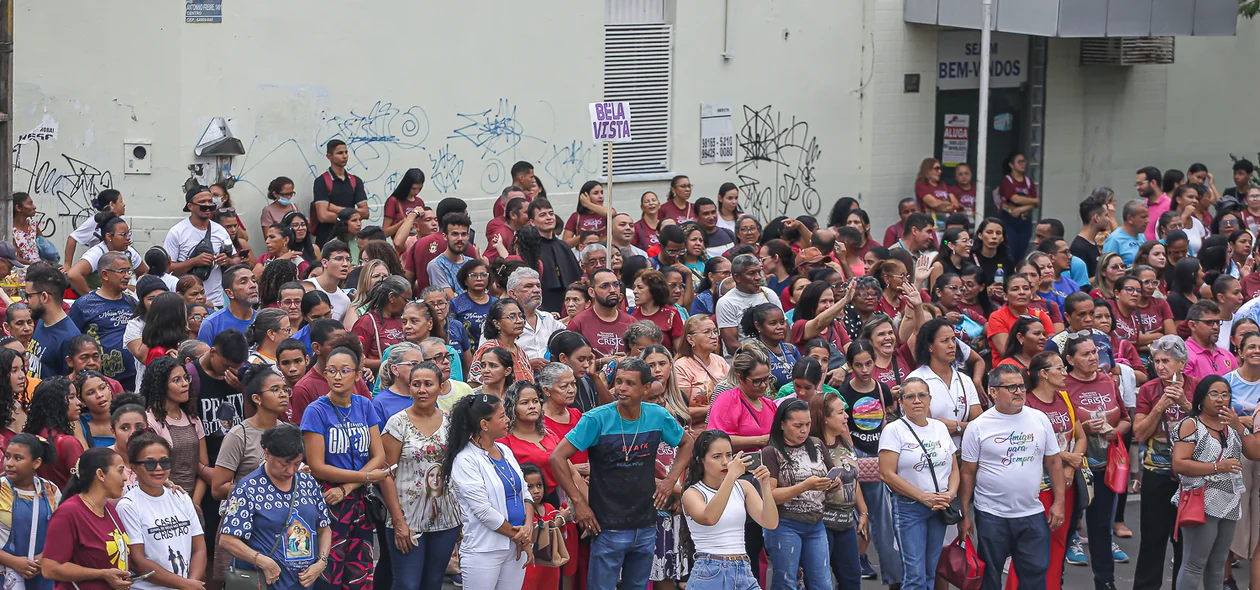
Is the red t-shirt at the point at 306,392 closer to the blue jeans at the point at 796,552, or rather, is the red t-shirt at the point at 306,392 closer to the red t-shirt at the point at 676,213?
the blue jeans at the point at 796,552

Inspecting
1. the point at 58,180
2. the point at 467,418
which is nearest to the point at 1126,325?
the point at 467,418

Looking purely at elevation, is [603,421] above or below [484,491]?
above

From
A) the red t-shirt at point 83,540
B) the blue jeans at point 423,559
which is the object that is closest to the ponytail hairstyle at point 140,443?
the red t-shirt at point 83,540

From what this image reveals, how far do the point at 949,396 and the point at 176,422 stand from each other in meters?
4.56

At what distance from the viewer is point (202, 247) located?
12328mm

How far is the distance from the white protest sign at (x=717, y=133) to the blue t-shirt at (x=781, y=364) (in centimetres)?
816

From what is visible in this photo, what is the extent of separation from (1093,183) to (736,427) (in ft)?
46.1

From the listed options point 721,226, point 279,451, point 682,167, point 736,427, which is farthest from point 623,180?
point 279,451

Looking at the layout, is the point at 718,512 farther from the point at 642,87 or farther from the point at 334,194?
the point at 642,87

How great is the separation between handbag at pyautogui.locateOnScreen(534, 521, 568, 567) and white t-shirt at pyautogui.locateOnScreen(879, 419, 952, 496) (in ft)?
6.40

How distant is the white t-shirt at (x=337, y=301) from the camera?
420 inches

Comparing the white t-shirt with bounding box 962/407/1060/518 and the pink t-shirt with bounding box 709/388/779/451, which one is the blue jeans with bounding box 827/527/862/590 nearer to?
the pink t-shirt with bounding box 709/388/779/451

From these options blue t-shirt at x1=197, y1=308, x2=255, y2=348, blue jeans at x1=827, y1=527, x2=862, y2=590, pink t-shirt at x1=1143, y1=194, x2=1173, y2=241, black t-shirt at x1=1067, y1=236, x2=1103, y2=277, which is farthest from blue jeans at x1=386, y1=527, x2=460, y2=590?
pink t-shirt at x1=1143, y1=194, x2=1173, y2=241

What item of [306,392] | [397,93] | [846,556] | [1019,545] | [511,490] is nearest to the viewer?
[511,490]
